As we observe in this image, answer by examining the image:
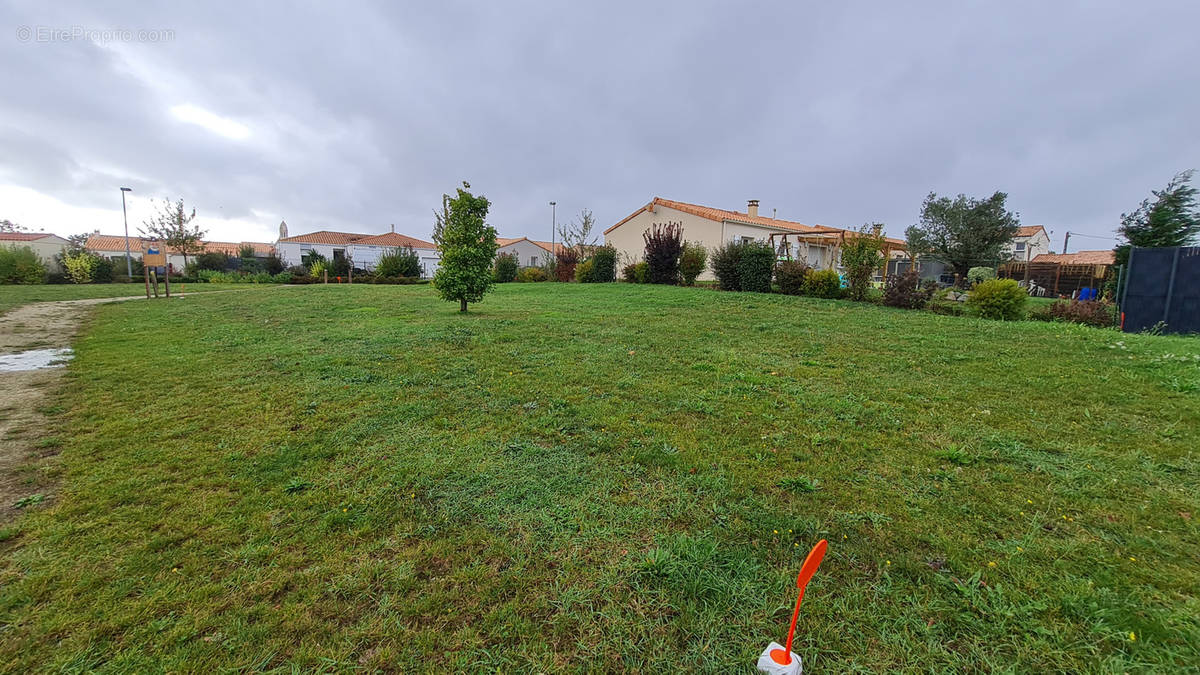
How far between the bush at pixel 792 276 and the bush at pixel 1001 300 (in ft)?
14.3

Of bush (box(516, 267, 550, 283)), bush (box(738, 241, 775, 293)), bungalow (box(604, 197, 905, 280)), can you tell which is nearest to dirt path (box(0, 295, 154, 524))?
bush (box(738, 241, 775, 293))

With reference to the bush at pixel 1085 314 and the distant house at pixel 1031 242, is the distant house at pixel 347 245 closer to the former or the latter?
the bush at pixel 1085 314

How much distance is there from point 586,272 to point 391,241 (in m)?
37.7

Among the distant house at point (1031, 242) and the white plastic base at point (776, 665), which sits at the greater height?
the distant house at point (1031, 242)

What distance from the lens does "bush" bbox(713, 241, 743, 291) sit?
15.1 metres

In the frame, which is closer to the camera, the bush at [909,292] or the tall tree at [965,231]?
the bush at [909,292]

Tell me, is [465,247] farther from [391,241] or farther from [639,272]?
[391,241]

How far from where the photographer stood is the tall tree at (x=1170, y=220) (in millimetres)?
14789

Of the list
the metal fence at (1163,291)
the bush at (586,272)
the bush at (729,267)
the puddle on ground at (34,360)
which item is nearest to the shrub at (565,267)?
the bush at (586,272)

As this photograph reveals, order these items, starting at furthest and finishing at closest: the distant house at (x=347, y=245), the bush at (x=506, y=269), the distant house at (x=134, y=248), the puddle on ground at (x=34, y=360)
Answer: the distant house at (x=347, y=245)
the distant house at (x=134, y=248)
the bush at (x=506, y=269)
the puddle on ground at (x=34, y=360)

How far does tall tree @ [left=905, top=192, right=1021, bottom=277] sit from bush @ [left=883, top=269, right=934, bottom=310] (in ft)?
68.7

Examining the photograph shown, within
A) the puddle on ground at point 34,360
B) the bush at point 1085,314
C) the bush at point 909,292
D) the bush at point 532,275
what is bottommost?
the puddle on ground at point 34,360

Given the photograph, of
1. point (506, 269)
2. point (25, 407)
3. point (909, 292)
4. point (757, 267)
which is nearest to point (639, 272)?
point (757, 267)

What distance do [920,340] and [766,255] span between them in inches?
321
